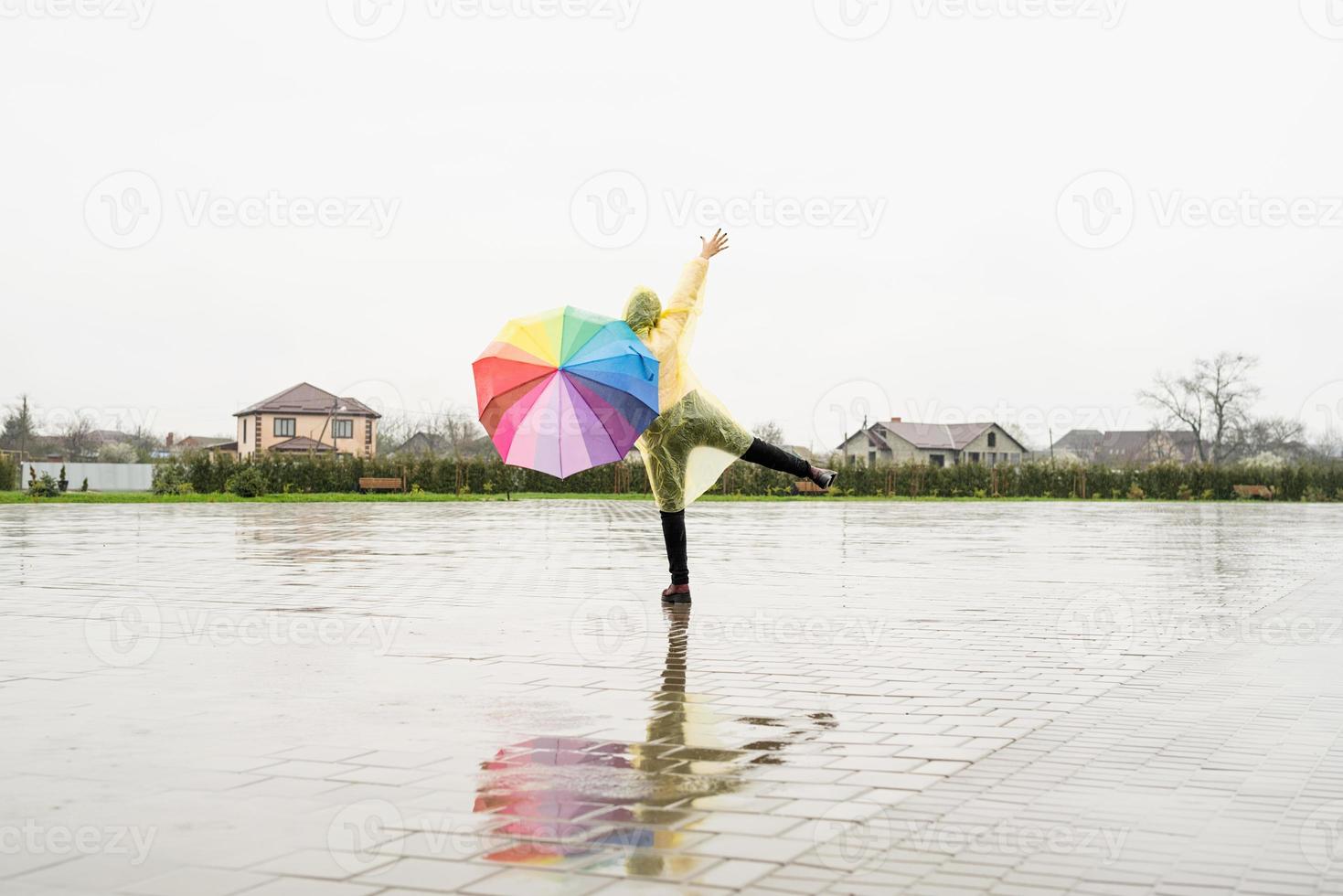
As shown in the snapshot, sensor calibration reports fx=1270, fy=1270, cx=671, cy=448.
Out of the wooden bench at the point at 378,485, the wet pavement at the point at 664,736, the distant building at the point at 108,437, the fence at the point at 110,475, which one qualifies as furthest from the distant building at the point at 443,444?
the wet pavement at the point at 664,736

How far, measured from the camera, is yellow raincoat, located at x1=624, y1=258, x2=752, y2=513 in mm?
9781

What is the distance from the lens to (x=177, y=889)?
330 centimetres

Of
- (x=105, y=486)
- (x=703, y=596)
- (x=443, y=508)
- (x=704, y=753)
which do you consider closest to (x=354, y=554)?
(x=703, y=596)

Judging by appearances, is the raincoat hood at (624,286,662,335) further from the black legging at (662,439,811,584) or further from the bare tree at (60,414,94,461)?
the bare tree at (60,414,94,461)

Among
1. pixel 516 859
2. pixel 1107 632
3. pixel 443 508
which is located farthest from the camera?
pixel 443 508

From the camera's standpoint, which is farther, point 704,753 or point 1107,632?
point 1107,632

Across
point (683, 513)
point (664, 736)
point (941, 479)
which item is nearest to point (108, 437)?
point (941, 479)

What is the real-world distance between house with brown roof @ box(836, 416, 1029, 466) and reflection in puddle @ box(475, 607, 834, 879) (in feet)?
330

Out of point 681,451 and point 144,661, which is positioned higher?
point 681,451

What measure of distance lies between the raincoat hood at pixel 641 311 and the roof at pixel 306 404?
252ft

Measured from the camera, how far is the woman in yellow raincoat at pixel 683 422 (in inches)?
384

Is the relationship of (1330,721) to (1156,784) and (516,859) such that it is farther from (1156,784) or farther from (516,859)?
(516,859)

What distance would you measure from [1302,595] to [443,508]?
86.7 feet

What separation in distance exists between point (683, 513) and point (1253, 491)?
52371 millimetres
